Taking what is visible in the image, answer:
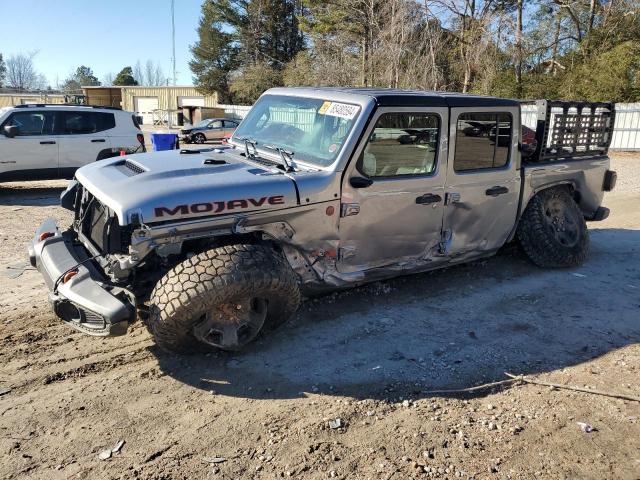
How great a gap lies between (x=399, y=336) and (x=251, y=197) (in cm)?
168

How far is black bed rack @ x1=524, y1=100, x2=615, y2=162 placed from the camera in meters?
5.94

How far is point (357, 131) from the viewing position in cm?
433

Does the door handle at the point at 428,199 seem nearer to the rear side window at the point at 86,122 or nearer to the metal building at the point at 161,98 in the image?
the rear side window at the point at 86,122

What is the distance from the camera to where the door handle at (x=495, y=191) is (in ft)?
17.5

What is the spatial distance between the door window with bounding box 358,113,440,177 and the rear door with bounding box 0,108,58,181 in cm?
868

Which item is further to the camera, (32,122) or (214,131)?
(214,131)

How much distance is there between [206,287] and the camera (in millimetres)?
3553

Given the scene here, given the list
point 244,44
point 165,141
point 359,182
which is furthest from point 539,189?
point 244,44

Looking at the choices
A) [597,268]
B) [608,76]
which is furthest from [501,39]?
[597,268]

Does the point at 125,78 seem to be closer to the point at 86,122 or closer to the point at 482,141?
the point at 86,122

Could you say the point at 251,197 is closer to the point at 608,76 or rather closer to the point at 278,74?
the point at 608,76

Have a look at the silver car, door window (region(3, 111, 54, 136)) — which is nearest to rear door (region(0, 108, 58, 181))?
door window (region(3, 111, 54, 136))

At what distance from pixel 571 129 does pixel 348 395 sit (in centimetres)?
438

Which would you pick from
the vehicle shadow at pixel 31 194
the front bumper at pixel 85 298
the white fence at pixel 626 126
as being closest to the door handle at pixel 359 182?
the front bumper at pixel 85 298
